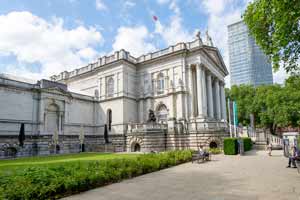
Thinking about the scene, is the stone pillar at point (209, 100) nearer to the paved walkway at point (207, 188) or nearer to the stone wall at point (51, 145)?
the stone wall at point (51, 145)

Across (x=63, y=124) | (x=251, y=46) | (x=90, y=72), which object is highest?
(x=251, y=46)

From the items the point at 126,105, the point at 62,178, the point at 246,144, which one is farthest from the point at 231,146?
the point at 126,105

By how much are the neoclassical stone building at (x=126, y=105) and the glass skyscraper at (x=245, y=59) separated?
47118 millimetres

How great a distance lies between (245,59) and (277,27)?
78.8 m

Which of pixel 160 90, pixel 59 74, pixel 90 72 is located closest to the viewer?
pixel 160 90

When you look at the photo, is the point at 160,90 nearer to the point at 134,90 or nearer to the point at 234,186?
the point at 134,90

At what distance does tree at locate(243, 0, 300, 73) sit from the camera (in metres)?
10.1

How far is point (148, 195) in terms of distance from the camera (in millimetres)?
7527

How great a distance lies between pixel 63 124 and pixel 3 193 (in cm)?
2707

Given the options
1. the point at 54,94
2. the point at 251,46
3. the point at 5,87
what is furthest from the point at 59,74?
the point at 251,46

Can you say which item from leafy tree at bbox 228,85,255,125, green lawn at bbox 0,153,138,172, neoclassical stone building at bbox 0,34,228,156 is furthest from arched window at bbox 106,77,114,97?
leafy tree at bbox 228,85,255,125

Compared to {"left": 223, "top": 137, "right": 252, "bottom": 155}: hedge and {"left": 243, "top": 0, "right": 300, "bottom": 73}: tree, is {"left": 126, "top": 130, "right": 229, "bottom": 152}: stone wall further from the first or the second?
{"left": 243, "top": 0, "right": 300, "bottom": 73}: tree

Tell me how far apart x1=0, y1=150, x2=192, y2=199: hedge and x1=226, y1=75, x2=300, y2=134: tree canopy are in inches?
1308

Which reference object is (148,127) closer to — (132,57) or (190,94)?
(190,94)
